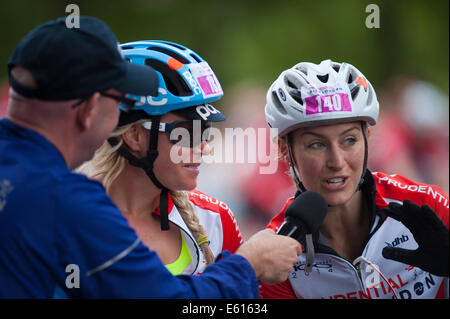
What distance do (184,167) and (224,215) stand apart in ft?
1.78

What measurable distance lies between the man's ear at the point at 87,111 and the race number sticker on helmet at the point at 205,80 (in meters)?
1.22

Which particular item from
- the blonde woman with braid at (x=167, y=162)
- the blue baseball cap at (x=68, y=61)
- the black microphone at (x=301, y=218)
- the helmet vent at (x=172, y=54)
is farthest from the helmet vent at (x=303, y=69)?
the blue baseball cap at (x=68, y=61)

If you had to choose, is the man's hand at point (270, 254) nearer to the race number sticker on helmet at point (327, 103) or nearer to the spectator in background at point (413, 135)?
the race number sticker on helmet at point (327, 103)

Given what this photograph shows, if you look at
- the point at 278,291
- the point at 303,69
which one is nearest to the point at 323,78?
the point at 303,69

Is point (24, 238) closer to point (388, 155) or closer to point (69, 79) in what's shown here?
point (69, 79)

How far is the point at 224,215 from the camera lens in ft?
13.9

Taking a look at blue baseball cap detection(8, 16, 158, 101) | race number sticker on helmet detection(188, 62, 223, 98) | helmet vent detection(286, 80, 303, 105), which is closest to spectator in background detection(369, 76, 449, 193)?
helmet vent detection(286, 80, 303, 105)

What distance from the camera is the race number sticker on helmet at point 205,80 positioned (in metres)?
3.92

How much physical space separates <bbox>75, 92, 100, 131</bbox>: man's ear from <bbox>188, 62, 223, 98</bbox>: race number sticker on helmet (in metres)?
1.22

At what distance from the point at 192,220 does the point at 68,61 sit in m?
1.66

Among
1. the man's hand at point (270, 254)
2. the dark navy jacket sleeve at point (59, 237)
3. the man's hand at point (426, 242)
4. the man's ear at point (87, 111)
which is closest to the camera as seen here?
the dark navy jacket sleeve at point (59, 237)

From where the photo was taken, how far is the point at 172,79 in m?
3.91
